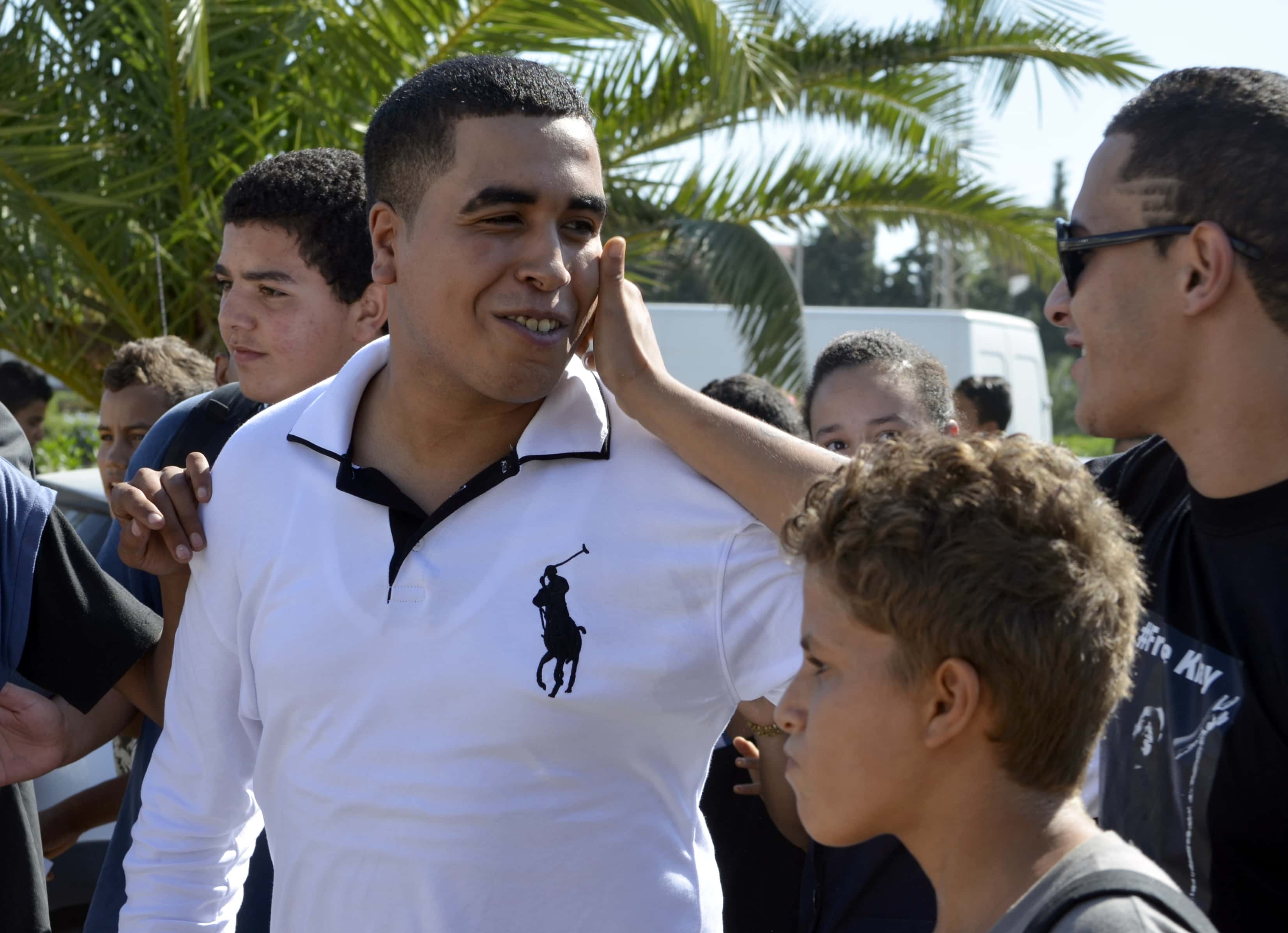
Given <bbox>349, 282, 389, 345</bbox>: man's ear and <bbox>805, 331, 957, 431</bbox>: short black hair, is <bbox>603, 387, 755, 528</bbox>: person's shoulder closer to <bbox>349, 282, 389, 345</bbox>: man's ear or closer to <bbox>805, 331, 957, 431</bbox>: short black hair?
<bbox>349, 282, 389, 345</bbox>: man's ear

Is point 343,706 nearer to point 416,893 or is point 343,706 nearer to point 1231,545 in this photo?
point 416,893

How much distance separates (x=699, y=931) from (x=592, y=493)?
0.68 metres

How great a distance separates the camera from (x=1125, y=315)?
6.22ft

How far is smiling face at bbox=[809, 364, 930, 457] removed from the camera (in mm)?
3430

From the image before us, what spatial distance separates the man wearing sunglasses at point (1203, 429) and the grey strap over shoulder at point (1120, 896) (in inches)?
16.2

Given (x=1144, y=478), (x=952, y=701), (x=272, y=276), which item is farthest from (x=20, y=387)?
(x=952, y=701)

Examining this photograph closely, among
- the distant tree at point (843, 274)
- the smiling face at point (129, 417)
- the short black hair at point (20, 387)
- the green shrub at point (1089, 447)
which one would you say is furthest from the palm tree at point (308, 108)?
the distant tree at point (843, 274)

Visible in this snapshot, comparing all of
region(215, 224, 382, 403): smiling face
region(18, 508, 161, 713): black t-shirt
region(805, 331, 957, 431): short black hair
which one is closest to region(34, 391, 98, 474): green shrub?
region(215, 224, 382, 403): smiling face

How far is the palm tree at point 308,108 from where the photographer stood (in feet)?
23.1

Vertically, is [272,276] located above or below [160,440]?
above

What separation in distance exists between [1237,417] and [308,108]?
249 inches

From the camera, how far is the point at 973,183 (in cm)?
950

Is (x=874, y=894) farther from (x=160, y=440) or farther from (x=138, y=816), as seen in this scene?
(x=160, y=440)

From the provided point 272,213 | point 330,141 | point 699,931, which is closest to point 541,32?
point 330,141
